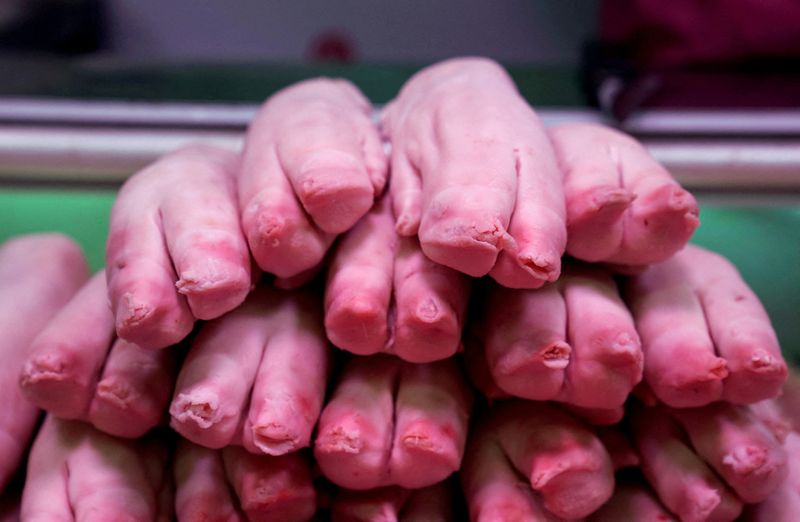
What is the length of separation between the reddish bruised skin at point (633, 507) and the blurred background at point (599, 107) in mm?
364

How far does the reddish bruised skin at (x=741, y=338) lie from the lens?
2.06 ft

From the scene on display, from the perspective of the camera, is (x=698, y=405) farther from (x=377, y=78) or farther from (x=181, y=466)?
(x=377, y=78)

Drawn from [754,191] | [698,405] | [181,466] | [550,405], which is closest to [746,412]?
[698,405]

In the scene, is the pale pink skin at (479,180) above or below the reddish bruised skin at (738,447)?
above

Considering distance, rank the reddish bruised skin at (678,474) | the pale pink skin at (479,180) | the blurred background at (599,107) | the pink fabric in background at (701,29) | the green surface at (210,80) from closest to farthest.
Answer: the pale pink skin at (479,180)
the reddish bruised skin at (678,474)
the blurred background at (599,107)
the green surface at (210,80)
the pink fabric in background at (701,29)

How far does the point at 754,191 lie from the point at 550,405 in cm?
48

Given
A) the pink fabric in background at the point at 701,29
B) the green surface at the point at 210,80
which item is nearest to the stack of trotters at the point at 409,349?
the green surface at the point at 210,80

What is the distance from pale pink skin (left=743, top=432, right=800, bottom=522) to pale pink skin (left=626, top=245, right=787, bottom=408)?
124 mm

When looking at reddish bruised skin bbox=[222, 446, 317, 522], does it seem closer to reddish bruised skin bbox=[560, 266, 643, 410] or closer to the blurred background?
reddish bruised skin bbox=[560, 266, 643, 410]

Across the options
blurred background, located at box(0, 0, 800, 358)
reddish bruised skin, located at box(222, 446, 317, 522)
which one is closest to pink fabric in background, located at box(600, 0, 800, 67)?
blurred background, located at box(0, 0, 800, 358)

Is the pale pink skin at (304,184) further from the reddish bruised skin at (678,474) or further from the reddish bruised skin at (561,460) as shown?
the reddish bruised skin at (678,474)

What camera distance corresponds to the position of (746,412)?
0.69 meters

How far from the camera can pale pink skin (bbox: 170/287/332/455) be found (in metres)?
0.59

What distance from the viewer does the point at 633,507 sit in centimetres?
71
